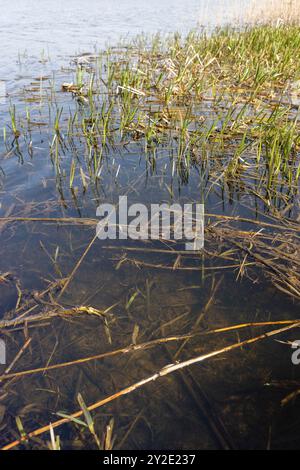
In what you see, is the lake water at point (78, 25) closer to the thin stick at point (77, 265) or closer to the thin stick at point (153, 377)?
the thin stick at point (77, 265)

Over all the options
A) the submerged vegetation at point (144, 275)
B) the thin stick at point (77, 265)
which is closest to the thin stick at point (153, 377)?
the submerged vegetation at point (144, 275)

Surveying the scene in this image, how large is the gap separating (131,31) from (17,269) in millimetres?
13704

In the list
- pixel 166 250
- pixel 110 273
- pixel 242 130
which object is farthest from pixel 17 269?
pixel 242 130

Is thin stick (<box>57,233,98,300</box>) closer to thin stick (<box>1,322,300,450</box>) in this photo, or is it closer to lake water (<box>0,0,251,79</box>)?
thin stick (<box>1,322,300,450</box>)

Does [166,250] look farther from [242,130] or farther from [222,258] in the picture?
[242,130]

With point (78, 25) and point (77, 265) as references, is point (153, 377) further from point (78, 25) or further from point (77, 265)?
point (78, 25)

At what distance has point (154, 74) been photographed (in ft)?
24.3

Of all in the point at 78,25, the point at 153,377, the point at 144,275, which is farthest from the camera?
the point at 78,25

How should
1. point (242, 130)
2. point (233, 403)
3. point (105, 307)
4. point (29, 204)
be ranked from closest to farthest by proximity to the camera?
point (233, 403) < point (105, 307) < point (29, 204) < point (242, 130)

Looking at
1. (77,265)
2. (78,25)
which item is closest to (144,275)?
(77,265)

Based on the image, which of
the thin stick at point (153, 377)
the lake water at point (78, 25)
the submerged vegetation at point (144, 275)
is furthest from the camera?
the lake water at point (78, 25)
